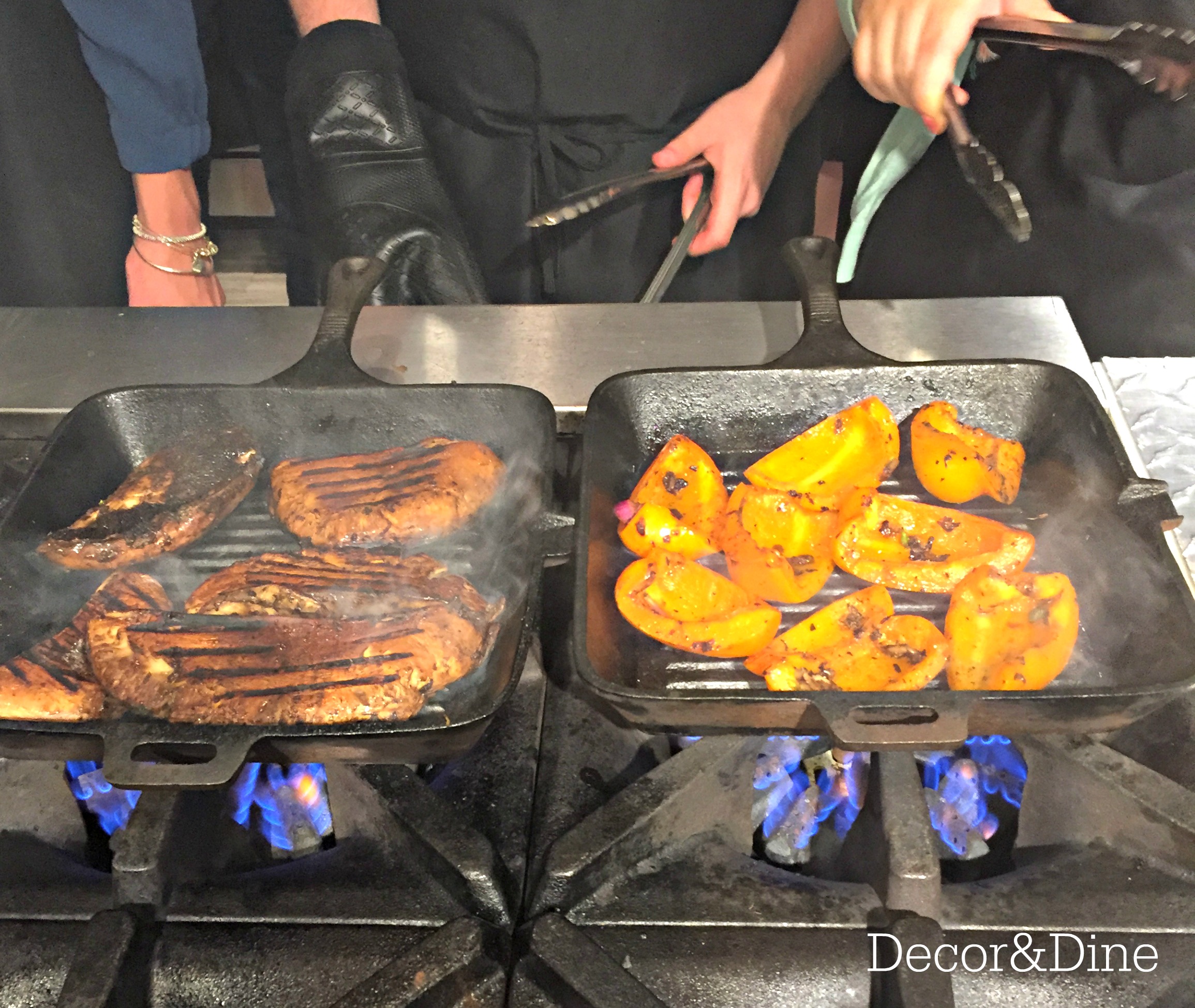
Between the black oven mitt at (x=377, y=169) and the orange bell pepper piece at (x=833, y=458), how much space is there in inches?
34.1

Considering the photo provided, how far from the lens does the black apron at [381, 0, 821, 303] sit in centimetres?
216

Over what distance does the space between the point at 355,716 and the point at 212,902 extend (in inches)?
9.2

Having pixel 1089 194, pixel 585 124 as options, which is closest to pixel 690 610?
pixel 1089 194

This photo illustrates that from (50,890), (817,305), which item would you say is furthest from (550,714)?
(817,305)

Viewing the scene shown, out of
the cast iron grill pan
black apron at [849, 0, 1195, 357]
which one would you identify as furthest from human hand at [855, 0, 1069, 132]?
the cast iron grill pan

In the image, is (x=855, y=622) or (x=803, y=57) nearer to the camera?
(x=855, y=622)

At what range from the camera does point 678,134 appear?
2.28 m

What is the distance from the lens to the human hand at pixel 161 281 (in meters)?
2.16

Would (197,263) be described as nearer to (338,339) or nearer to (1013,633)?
(338,339)

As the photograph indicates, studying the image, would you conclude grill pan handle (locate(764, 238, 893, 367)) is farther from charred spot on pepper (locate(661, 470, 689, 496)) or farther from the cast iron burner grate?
the cast iron burner grate

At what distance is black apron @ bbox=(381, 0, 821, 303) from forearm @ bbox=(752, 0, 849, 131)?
0.08m

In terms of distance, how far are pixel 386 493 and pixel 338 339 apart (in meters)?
0.29

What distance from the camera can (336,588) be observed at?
3.88 feet

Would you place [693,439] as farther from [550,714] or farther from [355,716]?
[355,716]
